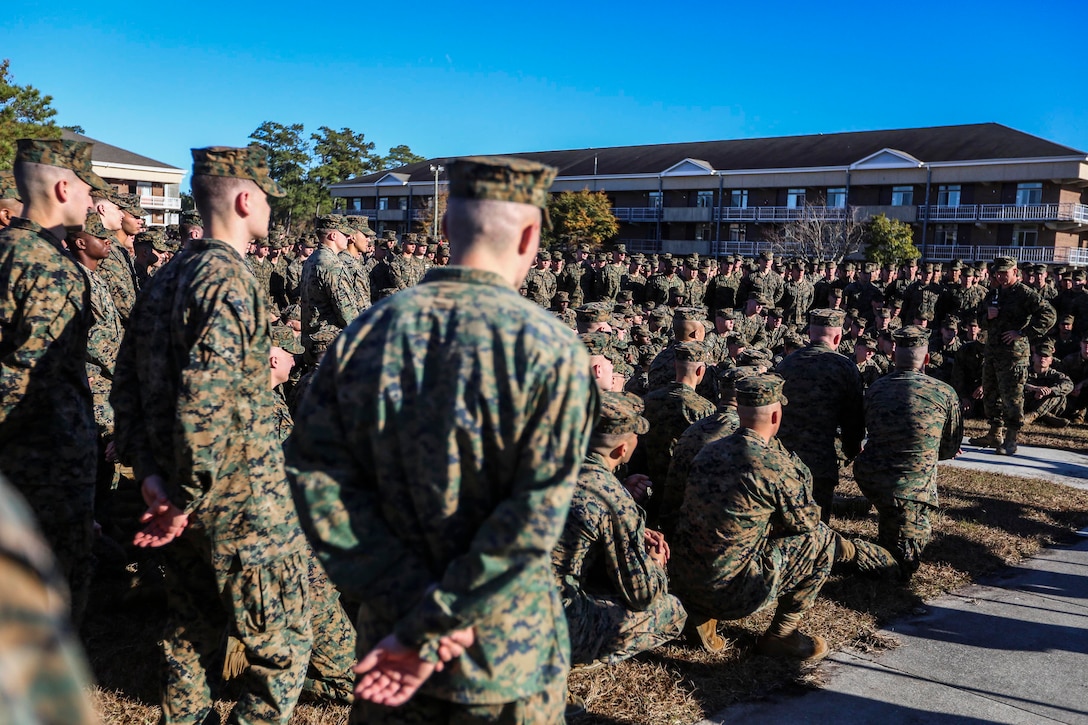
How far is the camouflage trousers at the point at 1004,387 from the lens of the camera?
10195 mm

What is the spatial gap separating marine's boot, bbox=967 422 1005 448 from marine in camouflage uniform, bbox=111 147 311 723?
31.9 ft

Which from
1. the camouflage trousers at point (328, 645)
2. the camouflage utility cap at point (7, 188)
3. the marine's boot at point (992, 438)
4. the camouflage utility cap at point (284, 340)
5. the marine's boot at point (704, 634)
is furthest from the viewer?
the marine's boot at point (992, 438)

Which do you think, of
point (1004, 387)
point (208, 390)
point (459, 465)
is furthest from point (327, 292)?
point (1004, 387)

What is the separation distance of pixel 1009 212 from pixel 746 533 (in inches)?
1612

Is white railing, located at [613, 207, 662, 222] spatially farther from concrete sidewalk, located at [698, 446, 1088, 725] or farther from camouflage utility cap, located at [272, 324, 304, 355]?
camouflage utility cap, located at [272, 324, 304, 355]

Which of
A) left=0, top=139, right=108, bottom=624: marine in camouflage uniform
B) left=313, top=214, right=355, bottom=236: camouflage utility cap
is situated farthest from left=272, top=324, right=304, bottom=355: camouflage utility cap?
left=313, top=214, right=355, bottom=236: camouflage utility cap

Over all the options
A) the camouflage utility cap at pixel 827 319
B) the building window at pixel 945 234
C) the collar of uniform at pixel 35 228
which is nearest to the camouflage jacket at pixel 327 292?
the camouflage utility cap at pixel 827 319

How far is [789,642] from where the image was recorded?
4.58m

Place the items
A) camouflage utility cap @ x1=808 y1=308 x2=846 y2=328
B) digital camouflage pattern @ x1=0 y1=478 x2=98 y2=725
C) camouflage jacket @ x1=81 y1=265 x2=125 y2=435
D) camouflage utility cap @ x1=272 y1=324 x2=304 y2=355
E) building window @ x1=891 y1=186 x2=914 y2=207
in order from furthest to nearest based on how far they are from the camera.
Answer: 1. building window @ x1=891 y1=186 x2=914 y2=207
2. camouflage utility cap @ x1=808 y1=308 x2=846 y2=328
3. camouflage jacket @ x1=81 y1=265 x2=125 y2=435
4. camouflage utility cap @ x1=272 y1=324 x2=304 y2=355
5. digital camouflage pattern @ x1=0 y1=478 x2=98 y2=725

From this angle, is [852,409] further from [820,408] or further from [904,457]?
[904,457]

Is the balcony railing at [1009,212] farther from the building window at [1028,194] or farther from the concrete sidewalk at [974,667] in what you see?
the concrete sidewalk at [974,667]

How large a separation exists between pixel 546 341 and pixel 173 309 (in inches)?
66.3

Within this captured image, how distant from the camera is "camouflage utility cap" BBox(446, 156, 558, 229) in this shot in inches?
81.4

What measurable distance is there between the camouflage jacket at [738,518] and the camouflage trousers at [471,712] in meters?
2.44
